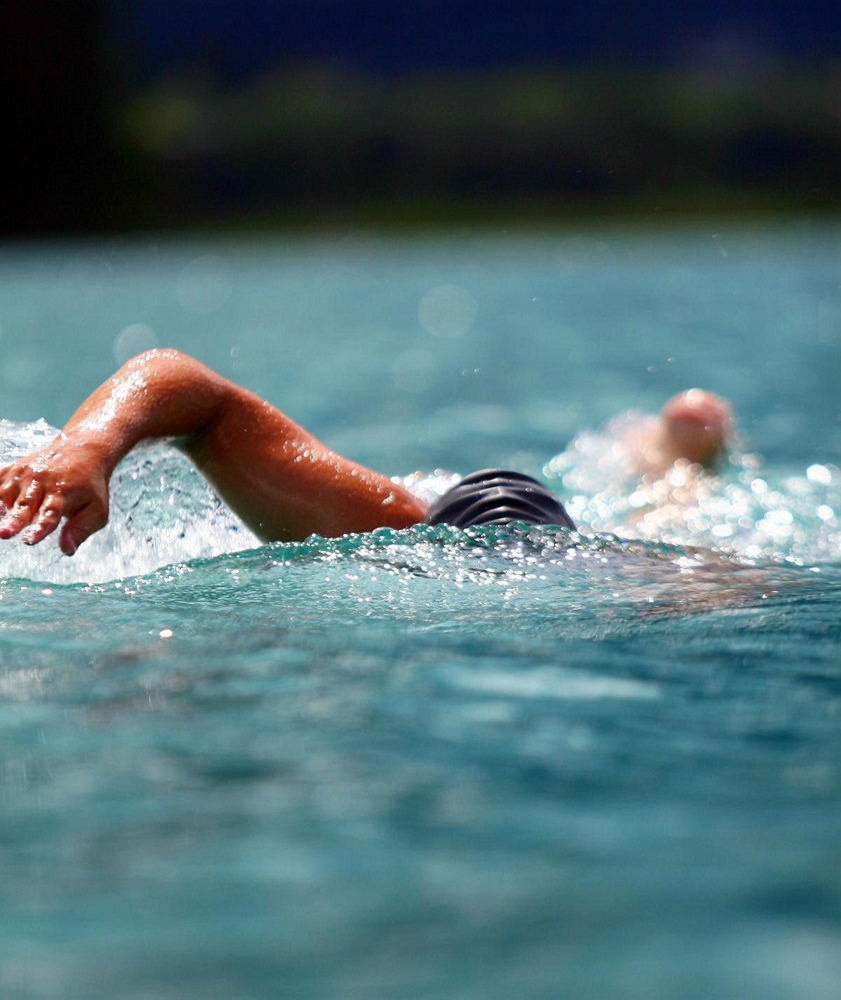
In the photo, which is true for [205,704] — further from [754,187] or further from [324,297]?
[754,187]

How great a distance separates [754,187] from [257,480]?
130 ft

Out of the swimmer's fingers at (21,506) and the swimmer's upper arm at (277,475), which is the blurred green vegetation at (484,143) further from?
the swimmer's fingers at (21,506)

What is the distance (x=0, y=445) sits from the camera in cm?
302

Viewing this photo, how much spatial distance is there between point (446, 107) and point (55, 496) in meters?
41.8

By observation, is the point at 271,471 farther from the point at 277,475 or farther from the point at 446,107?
the point at 446,107

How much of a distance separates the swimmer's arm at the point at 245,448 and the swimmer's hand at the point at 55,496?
17 centimetres

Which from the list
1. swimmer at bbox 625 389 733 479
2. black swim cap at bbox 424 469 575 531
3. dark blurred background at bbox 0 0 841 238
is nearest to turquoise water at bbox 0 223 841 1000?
black swim cap at bbox 424 469 575 531

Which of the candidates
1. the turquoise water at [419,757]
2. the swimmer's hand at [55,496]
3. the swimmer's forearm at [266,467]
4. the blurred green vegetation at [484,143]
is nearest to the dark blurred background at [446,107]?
the blurred green vegetation at [484,143]

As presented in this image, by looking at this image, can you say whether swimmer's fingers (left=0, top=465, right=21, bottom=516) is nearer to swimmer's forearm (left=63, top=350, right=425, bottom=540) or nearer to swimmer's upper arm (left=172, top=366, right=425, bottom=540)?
swimmer's forearm (left=63, top=350, right=425, bottom=540)

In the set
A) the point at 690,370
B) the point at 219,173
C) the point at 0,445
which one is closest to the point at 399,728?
the point at 0,445

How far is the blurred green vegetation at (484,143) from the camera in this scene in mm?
38719

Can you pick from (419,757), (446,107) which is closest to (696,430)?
(419,757)

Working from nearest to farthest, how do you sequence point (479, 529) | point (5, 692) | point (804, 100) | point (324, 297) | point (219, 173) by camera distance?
point (5, 692), point (479, 529), point (324, 297), point (219, 173), point (804, 100)

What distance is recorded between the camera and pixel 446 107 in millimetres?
42656
